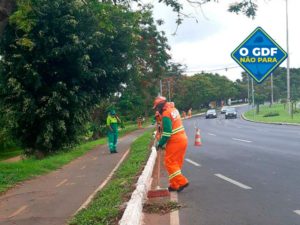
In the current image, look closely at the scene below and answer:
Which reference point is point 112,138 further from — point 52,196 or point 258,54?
point 52,196

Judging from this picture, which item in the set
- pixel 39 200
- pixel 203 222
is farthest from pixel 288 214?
pixel 39 200

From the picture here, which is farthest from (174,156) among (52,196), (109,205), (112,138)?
(112,138)

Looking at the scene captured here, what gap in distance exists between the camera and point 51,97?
19.7 m

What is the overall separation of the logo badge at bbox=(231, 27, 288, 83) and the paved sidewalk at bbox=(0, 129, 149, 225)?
5.10m

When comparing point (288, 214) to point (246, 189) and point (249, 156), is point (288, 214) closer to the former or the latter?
point (246, 189)

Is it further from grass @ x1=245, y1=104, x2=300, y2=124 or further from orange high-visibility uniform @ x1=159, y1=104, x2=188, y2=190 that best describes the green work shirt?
grass @ x1=245, y1=104, x2=300, y2=124

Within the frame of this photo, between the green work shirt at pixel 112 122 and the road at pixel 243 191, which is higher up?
the green work shirt at pixel 112 122

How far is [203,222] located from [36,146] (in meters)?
15.8

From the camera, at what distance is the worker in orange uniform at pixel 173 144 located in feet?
30.0

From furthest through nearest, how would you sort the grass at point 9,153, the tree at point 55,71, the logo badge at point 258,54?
the grass at point 9,153
the tree at point 55,71
the logo badge at point 258,54

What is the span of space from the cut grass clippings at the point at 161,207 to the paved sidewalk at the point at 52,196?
130 centimetres

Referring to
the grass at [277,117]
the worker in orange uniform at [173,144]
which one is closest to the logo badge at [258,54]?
the worker in orange uniform at [173,144]

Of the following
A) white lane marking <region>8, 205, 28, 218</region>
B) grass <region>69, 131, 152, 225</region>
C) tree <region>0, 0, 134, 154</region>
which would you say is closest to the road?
grass <region>69, 131, 152, 225</region>

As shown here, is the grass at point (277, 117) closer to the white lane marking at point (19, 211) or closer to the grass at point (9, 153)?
the grass at point (9, 153)
